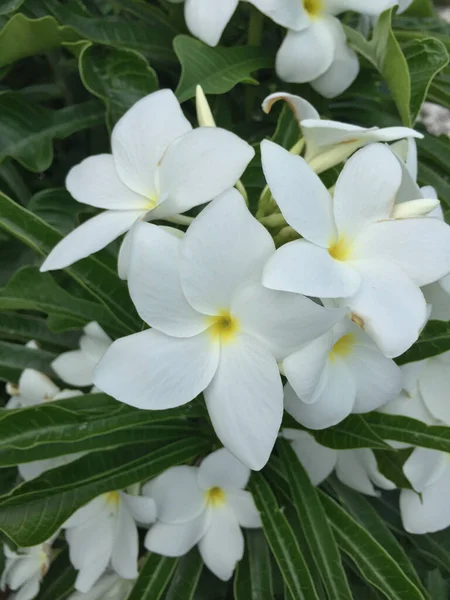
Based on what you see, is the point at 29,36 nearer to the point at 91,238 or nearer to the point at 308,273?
the point at 91,238

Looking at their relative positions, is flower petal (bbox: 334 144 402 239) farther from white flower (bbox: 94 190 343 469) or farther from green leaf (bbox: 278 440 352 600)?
green leaf (bbox: 278 440 352 600)

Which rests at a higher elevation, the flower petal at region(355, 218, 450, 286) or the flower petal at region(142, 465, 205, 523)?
the flower petal at region(355, 218, 450, 286)

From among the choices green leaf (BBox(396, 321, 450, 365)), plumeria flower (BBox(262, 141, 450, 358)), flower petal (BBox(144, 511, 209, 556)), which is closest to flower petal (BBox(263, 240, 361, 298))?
plumeria flower (BBox(262, 141, 450, 358))


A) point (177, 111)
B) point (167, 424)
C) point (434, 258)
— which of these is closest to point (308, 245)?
point (434, 258)

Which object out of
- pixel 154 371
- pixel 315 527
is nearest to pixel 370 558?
pixel 315 527

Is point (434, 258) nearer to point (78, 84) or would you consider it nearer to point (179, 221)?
point (179, 221)
